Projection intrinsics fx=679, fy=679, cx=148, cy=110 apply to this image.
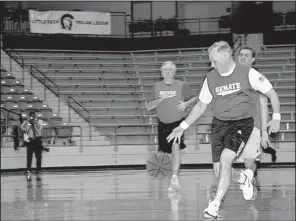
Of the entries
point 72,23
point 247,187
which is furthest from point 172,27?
point 247,187

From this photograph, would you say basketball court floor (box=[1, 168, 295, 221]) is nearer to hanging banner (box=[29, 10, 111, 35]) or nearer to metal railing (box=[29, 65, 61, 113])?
metal railing (box=[29, 65, 61, 113])

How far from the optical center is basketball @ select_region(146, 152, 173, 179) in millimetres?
8961

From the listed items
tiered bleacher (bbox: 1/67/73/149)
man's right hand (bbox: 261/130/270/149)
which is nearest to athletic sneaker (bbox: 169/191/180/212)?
man's right hand (bbox: 261/130/270/149)

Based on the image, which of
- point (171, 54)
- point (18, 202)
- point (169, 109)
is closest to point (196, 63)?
point (171, 54)

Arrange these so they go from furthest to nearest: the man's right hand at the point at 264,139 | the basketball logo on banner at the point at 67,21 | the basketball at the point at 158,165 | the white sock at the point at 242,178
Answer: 1. the basketball logo on banner at the point at 67,21
2. the basketball at the point at 158,165
3. the man's right hand at the point at 264,139
4. the white sock at the point at 242,178

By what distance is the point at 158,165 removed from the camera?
9.11 metres

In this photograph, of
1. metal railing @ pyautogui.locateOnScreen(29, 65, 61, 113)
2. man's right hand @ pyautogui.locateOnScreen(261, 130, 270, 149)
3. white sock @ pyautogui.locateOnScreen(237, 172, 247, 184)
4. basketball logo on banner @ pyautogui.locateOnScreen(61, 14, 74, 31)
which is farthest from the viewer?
basketball logo on banner @ pyautogui.locateOnScreen(61, 14, 74, 31)

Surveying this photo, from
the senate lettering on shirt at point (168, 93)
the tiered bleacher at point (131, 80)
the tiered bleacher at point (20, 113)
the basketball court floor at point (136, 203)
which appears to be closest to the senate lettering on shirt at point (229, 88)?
the basketball court floor at point (136, 203)

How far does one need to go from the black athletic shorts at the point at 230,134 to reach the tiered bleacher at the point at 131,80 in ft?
41.4

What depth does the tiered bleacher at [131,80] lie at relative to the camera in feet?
67.9

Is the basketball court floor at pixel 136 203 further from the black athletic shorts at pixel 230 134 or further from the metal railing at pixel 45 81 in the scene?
the metal railing at pixel 45 81

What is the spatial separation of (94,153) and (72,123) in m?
1.95

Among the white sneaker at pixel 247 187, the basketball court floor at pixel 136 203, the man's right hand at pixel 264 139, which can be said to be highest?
the man's right hand at pixel 264 139

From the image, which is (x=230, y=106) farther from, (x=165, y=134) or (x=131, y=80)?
(x=131, y=80)
